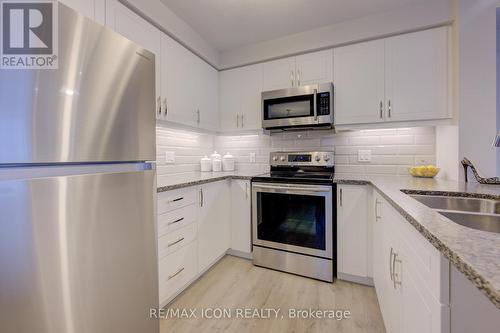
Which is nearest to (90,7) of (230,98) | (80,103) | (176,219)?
(80,103)

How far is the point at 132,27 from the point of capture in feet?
5.33

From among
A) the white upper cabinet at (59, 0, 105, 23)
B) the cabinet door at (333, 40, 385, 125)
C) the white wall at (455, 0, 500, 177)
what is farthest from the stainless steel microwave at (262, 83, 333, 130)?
the white upper cabinet at (59, 0, 105, 23)

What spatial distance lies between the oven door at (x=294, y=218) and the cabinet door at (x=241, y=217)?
107 mm

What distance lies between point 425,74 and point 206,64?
2.12 meters

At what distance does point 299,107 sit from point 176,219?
5.14 feet

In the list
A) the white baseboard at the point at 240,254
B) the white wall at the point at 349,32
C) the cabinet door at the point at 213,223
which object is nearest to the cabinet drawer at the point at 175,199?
the cabinet door at the point at 213,223

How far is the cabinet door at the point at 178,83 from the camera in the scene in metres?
1.95

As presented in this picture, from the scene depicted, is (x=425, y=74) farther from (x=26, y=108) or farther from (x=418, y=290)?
(x=26, y=108)

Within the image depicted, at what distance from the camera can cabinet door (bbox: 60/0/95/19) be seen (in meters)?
1.25

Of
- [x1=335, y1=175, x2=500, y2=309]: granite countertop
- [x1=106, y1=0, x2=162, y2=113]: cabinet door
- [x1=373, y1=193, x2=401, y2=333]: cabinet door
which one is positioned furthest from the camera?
[x1=106, y1=0, x2=162, y2=113]: cabinet door

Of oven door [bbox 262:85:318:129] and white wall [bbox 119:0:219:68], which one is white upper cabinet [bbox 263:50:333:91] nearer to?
oven door [bbox 262:85:318:129]

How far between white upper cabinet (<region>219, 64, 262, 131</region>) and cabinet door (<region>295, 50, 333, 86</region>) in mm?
456

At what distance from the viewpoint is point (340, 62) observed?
2.23 metres

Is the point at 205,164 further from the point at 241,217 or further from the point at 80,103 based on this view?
the point at 80,103
